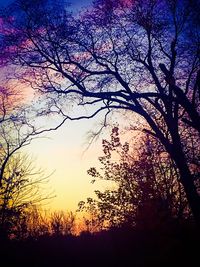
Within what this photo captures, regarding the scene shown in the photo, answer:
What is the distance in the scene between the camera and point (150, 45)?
1670 centimetres

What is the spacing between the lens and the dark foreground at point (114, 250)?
14.4m

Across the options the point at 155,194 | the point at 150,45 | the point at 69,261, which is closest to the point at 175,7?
the point at 150,45

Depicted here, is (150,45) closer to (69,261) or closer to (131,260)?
(131,260)

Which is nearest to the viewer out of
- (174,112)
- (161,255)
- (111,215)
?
(161,255)

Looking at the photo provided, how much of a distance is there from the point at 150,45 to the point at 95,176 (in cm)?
931

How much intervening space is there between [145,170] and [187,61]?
8.86m

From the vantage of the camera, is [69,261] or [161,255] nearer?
[161,255]

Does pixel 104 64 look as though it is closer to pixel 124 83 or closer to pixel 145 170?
pixel 124 83

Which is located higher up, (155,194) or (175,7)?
(175,7)

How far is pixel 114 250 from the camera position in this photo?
705 inches

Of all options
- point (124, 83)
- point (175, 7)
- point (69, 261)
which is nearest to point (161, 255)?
point (69, 261)

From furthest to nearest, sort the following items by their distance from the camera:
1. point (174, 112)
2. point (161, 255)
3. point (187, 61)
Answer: point (187, 61) < point (174, 112) < point (161, 255)

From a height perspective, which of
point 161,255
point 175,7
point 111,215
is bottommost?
point 161,255

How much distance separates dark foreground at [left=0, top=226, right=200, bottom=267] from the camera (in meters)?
14.4
